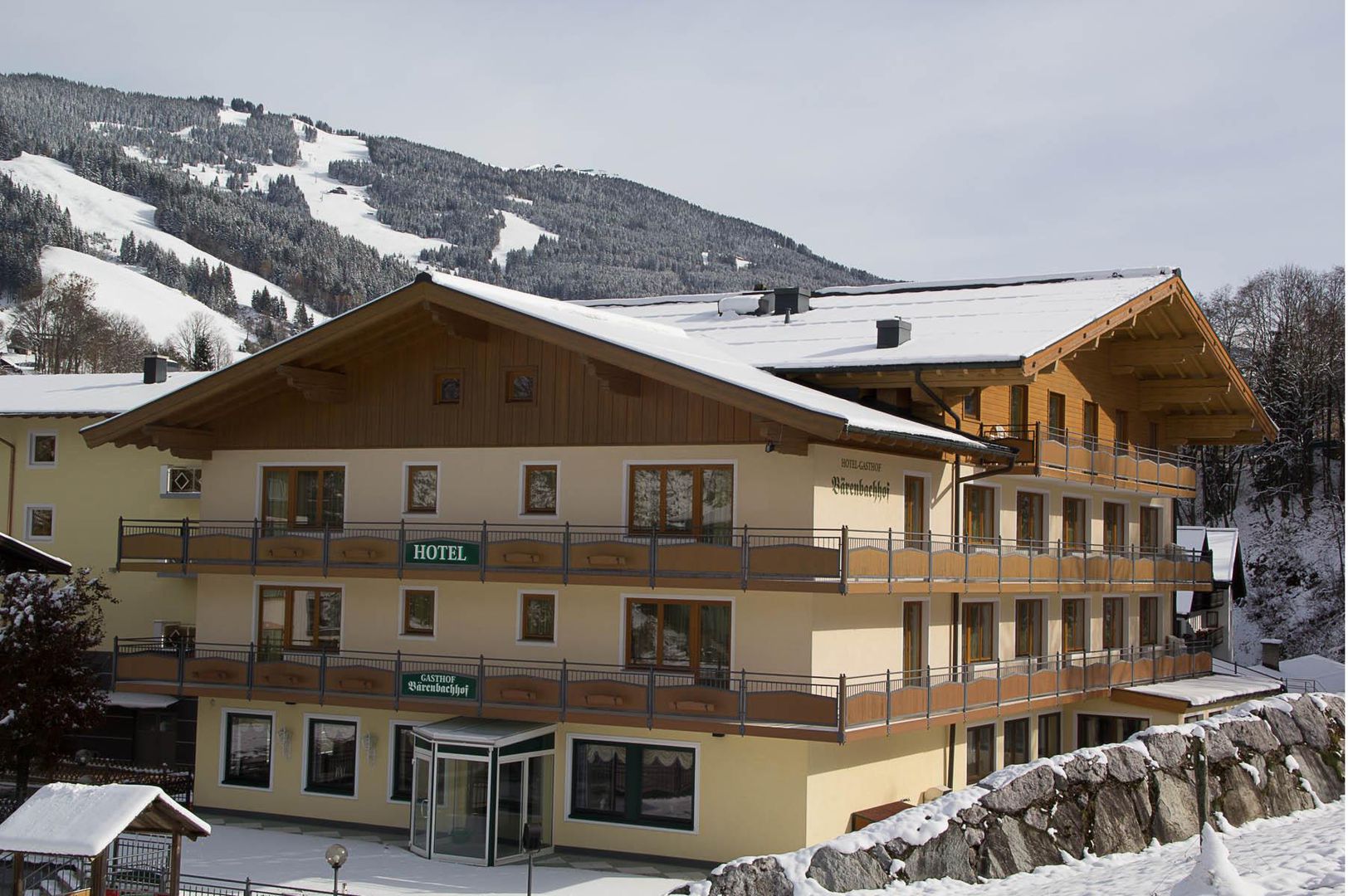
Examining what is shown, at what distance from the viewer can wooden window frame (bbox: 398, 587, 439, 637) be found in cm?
3006

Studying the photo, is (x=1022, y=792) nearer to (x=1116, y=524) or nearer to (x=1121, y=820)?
(x=1121, y=820)

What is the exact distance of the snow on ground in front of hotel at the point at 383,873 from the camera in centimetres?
2495

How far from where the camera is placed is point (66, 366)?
106m

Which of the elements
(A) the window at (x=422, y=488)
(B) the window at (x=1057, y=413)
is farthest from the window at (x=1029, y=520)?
(A) the window at (x=422, y=488)

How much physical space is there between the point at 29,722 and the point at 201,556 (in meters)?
4.99

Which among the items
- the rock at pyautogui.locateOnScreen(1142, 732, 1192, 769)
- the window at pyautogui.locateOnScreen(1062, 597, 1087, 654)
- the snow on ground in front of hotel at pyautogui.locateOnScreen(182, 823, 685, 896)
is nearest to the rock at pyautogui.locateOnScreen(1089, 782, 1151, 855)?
the rock at pyautogui.locateOnScreen(1142, 732, 1192, 769)

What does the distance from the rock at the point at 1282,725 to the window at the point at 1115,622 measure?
431 inches

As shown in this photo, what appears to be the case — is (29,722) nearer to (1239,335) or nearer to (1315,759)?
(1315,759)

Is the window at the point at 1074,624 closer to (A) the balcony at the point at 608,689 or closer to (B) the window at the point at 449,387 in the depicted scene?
(A) the balcony at the point at 608,689

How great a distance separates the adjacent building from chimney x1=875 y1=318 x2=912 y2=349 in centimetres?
7

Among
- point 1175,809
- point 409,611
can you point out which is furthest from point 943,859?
point 409,611

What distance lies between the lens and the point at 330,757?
30.7 m

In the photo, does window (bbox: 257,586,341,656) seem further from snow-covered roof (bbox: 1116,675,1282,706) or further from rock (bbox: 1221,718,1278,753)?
snow-covered roof (bbox: 1116,675,1282,706)

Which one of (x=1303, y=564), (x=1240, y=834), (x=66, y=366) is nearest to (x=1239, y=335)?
(x=1303, y=564)
